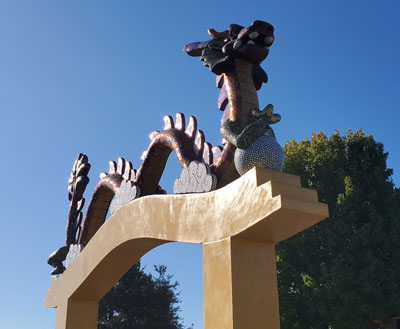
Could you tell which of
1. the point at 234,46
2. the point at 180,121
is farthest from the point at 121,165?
the point at 234,46

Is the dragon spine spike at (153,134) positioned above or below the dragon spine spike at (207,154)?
above

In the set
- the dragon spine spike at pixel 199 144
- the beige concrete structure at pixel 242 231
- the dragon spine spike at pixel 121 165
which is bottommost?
the beige concrete structure at pixel 242 231

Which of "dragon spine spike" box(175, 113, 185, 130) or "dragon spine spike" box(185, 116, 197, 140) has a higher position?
"dragon spine spike" box(175, 113, 185, 130)

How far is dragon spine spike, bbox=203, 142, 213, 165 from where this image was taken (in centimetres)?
626

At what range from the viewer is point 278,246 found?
16.0 metres

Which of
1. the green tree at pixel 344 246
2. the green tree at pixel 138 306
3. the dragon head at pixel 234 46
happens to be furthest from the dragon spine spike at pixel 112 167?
the green tree at pixel 138 306

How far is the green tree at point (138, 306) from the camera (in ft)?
70.1

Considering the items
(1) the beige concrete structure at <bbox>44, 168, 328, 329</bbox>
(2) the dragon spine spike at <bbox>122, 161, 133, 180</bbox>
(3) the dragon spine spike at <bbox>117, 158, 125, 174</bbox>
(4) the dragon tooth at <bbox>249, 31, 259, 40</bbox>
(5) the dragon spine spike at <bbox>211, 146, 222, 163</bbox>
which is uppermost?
(4) the dragon tooth at <bbox>249, 31, 259, 40</bbox>

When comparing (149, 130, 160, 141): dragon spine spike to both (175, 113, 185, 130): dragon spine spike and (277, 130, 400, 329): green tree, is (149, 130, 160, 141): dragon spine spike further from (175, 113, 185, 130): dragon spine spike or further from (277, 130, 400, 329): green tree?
(277, 130, 400, 329): green tree

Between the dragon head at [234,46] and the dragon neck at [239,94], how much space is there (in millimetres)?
110

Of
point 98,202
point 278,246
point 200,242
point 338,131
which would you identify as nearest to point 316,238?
point 278,246

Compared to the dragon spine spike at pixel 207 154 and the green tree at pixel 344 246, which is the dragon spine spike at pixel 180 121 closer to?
the dragon spine spike at pixel 207 154

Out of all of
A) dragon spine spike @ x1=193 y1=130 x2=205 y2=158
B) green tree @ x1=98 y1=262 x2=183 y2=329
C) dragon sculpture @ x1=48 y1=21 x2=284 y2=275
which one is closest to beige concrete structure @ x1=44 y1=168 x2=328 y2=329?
dragon sculpture @ x1=48 y1=21 x2=284 y2=275

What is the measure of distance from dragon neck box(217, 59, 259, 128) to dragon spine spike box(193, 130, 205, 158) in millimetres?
609
